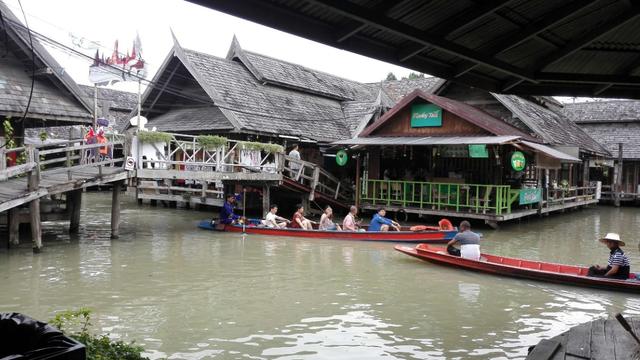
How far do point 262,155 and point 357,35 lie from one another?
15535mm

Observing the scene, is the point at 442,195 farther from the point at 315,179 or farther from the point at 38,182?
the point at 38,182

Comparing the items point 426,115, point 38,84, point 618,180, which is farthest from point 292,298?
point 618,180

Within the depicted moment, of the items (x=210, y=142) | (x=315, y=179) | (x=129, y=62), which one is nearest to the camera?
(x=210, y=142)

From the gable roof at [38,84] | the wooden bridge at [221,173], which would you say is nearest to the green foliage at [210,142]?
the wooden bridge at [221,173]

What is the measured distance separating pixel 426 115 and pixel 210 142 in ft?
25.5

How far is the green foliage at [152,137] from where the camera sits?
14344mm

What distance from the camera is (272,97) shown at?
22.6 meters

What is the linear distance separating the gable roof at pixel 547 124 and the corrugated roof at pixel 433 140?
→ 371cm

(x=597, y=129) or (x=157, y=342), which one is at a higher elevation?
(x=597, y=129)

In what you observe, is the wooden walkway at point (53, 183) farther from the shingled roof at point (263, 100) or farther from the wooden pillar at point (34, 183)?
the shingled roof at point (263, 100)

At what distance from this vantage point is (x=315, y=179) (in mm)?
19016

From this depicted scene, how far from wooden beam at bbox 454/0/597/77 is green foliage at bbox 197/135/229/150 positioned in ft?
37.6

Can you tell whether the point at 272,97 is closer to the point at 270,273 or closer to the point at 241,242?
the point at 241,242

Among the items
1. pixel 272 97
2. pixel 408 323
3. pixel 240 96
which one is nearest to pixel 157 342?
pixel 408 323
